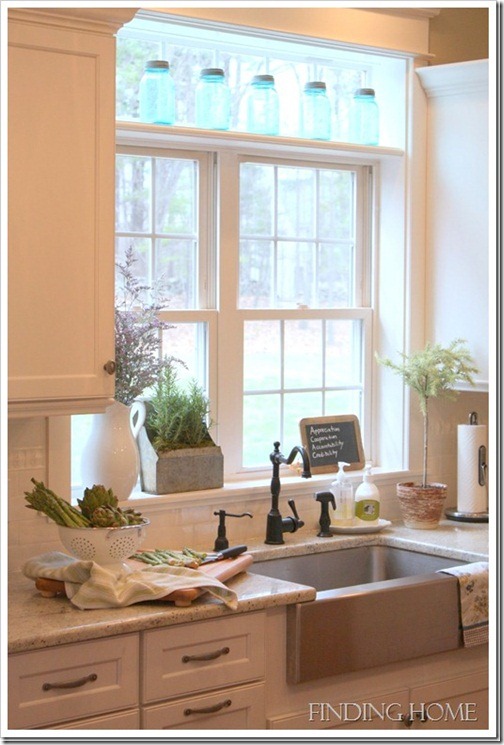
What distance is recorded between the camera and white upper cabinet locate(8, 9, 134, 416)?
9.07ft

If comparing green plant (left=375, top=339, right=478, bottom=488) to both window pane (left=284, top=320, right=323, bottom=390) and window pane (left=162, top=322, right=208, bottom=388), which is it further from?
window pane (left=162, top=322, right=208, bottom=388)

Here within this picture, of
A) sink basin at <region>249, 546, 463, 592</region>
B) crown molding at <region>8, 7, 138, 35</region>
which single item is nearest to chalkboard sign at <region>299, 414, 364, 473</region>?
sink basin at <region>249, 546, 463, 592</region>

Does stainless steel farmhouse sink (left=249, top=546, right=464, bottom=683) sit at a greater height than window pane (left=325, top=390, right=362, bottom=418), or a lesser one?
lesser

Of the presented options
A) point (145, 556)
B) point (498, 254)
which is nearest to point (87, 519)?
point (145, 556)

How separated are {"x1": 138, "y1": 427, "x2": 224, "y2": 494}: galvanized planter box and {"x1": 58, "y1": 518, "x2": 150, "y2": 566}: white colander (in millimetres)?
599

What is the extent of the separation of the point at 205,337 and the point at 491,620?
4.54ft

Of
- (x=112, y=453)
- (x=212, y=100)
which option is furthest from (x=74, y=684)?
(x=212, y=100)

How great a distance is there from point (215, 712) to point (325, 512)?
42.1 inches

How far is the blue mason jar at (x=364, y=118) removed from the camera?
162 inches

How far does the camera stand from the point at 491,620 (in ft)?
10.6

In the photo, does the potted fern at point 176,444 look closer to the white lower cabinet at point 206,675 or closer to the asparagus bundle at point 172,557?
the asparagus bundle at point 172,557

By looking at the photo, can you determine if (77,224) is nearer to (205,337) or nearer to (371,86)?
(205,337)

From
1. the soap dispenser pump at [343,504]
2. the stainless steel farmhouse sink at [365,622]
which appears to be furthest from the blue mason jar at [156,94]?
the stainless steel farmhouse sink at [365,622]

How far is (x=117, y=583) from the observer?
2.78 m
